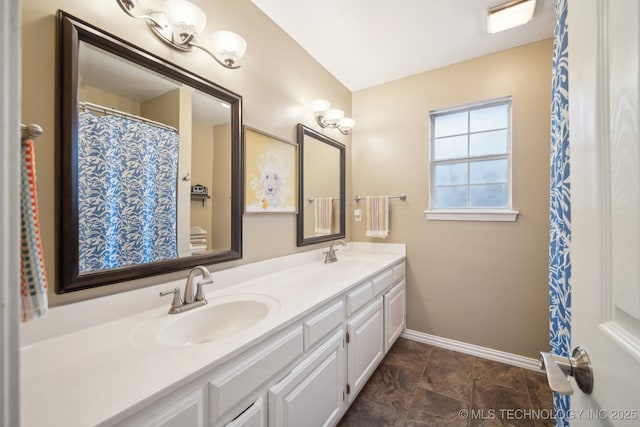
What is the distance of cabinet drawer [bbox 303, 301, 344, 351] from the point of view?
1120 mm

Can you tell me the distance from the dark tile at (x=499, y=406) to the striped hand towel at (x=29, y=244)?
2.02 meters

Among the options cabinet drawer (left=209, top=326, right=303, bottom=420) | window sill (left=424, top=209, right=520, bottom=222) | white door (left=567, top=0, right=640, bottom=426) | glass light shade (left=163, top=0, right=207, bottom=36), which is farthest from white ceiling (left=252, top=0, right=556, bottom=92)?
cabinet drawer (left=209, top=326, right=303, bottom=420)

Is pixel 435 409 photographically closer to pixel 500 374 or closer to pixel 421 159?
pixel 500 374

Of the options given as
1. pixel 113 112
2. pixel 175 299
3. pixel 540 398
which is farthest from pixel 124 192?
pixel 540 398

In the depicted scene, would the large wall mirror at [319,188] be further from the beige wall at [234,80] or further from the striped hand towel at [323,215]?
the beige wall at [234,80]

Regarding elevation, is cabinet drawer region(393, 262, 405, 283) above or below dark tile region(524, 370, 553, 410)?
above

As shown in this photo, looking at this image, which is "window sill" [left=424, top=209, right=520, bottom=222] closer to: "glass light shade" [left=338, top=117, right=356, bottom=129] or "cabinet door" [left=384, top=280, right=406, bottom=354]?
"cabinet door" [left=384, top=280, right=406, bottom=354]

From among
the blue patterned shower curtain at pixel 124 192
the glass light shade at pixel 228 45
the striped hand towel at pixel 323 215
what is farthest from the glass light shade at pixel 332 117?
the blue patterned shower curtain at pixel 124 192

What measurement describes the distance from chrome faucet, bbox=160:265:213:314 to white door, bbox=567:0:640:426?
119 cm

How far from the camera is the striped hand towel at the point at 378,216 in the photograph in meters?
2.50

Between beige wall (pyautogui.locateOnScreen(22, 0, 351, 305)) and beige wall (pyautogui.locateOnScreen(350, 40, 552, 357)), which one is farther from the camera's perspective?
beige wall (pyautogui.locateOnScreen(350, 40, 552, 357))

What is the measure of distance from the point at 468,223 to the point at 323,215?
49.8 inches

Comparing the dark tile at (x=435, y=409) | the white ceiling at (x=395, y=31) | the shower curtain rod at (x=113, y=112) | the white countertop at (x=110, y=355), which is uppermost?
the white ceiling at (x=395, y=31)

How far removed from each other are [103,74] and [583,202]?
1546 millimetres
